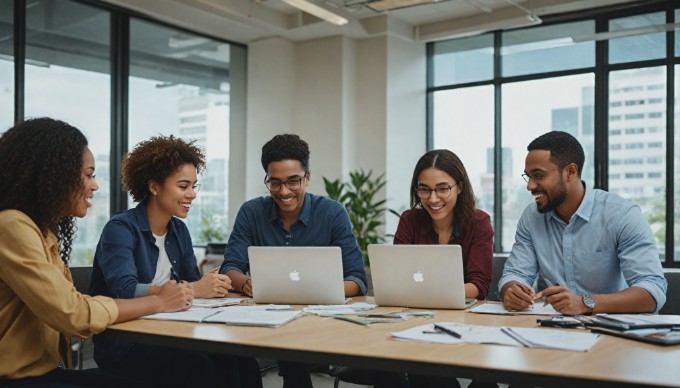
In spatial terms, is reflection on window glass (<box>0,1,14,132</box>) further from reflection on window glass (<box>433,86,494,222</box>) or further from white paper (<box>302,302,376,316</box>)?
reflection on window glass (<box>433,86,494,222</box>)

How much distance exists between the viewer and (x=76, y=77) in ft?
20.5

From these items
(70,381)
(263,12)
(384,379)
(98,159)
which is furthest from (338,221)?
(263,12)

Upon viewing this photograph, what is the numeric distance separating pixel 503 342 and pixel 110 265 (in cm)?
141

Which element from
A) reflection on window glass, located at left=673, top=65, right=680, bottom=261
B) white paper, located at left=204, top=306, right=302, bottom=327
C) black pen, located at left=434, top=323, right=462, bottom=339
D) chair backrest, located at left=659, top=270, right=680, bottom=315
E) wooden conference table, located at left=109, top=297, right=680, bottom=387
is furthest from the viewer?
reflection on window glass, located at left=673, top=65, right=680, bottom=261

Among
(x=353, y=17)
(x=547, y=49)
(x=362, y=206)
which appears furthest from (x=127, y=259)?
(x=547, y=49)

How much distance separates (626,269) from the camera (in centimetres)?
255

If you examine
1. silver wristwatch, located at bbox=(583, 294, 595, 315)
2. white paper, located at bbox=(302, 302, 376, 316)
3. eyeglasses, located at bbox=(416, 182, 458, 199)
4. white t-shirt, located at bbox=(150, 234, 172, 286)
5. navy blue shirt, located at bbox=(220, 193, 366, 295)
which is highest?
eyeglasses, located at bbox=(416, 182, 458, 199)

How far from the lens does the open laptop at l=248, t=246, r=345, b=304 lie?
252 cm

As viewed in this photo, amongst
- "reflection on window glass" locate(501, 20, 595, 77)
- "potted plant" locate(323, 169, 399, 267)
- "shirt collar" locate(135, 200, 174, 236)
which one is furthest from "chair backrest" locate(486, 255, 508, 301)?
"reflection on window glass" locate(501, 20, 595, 77)

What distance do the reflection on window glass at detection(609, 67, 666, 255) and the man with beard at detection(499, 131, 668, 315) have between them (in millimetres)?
4439

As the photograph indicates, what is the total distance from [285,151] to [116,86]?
407 cm

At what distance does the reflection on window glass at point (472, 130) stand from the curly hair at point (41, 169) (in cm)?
607

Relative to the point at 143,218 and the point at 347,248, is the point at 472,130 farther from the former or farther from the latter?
the point at 143,218

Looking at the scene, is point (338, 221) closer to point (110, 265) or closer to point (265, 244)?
point (265, 244)
